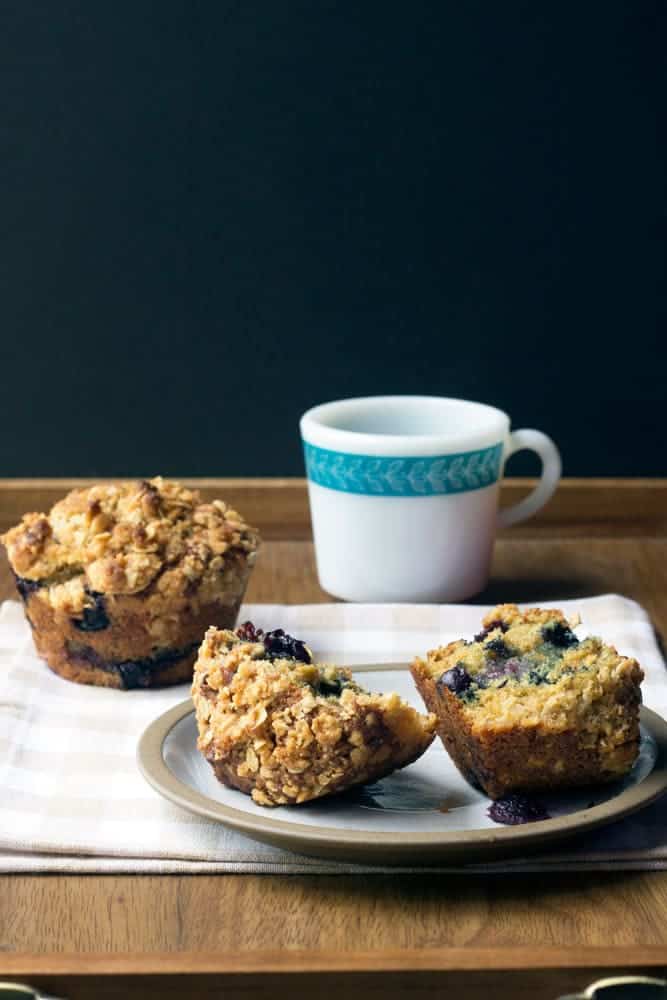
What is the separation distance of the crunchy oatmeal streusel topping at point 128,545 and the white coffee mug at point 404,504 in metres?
0.19

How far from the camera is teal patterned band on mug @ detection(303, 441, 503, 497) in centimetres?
157

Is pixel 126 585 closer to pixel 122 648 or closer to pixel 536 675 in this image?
pixel 122 648

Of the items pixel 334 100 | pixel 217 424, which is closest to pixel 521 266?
pixel 334 100

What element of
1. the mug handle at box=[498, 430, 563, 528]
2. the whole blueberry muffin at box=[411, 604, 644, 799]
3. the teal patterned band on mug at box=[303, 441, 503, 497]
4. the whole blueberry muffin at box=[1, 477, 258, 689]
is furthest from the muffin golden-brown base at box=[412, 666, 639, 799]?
the mug handle at box=[498, 430, 563, 528]

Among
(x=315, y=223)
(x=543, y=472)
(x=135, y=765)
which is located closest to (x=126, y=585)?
(x=135, y=765)

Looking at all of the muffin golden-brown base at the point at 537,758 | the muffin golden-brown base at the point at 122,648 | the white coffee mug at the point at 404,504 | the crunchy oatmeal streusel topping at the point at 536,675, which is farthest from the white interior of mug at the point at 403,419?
the muffin golden-brown base at the point at 537,758

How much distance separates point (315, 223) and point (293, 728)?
3.33 feet

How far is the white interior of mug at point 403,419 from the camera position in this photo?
1.62 m

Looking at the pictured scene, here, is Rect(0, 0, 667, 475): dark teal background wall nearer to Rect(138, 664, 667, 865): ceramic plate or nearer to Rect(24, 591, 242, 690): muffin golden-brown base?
Rect(24, 591, 242, 690): muffin golden-brown base

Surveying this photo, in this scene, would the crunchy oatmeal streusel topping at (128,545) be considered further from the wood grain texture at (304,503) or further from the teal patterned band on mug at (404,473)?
the wood grain texture at (304,503)

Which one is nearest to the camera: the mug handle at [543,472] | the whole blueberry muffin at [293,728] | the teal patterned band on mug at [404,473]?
the whole blueberry muffin at [293,728]

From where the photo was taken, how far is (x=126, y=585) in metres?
1.35

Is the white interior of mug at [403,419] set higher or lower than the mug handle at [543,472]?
higher

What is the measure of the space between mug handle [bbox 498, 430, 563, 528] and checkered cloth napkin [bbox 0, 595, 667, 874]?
0.65 ft
